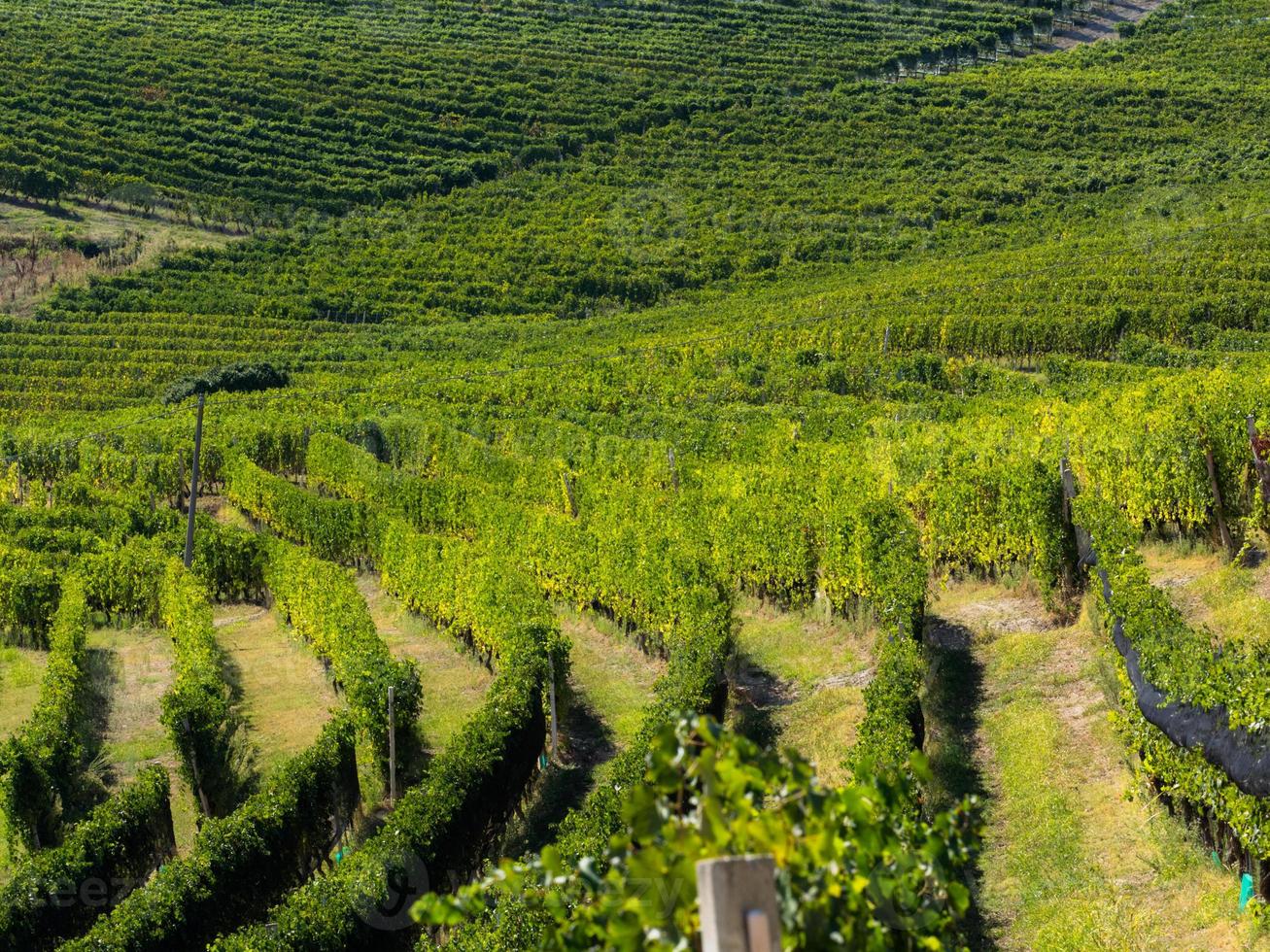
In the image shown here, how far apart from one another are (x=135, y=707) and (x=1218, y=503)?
61.7ft

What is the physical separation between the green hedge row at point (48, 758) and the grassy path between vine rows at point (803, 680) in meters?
9.70

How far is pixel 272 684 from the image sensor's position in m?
24.6

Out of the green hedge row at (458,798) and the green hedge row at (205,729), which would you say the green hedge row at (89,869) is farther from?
the green hedge row at (458,798)

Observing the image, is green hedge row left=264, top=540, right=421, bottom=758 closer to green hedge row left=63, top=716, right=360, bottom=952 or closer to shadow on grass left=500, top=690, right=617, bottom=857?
green hedge row left=63, top=716, right=360, bottom=952

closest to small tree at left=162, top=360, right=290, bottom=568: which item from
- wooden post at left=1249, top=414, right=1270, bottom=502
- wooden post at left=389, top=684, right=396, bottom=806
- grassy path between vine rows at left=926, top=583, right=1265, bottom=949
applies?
wooden post at left=389, top=684, right=396, bottom=806

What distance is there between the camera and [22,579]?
28.3 m

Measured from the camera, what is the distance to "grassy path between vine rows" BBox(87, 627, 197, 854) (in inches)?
767

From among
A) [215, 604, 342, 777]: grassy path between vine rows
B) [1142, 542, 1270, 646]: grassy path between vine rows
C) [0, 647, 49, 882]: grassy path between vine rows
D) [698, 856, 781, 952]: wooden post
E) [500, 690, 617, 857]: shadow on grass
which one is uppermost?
[698, 856, 781, 952]: wooden post

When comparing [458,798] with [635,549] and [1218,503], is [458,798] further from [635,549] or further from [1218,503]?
[1218,503]

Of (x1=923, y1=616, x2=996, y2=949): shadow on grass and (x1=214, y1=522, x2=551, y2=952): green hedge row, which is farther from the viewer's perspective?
(x1=923, y1=616, x2=996, y2=949): shadow on grass

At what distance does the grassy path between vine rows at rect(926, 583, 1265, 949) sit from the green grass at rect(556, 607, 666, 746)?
4.93m

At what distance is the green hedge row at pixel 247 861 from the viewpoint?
13117mm

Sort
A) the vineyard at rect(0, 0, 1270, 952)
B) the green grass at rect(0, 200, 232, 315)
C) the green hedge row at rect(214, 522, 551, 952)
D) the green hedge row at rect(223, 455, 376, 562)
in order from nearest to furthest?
1. the vineyard at rect(0, 0, 1270, 952)
2. the green hedge row at rect(214, 522, 551, 952)
3. the green hedge row at rect(223, 455, 376, 562)
4. the green grass at rect(0, 200, 232, 315)

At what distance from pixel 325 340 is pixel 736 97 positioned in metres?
54.2
